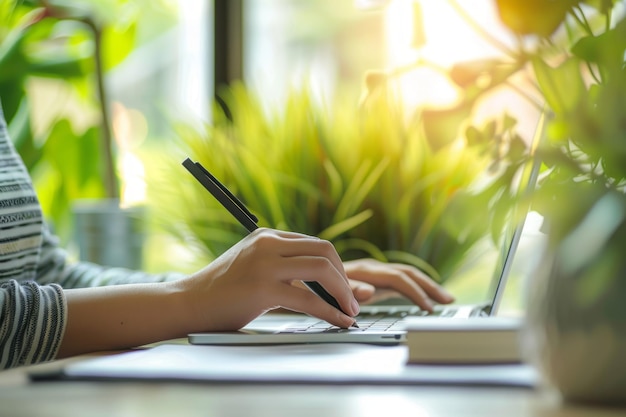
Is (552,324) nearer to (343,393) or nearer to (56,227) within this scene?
(343,393)

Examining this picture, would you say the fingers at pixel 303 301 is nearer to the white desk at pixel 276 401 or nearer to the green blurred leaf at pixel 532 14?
the white desk at pixel 276 401

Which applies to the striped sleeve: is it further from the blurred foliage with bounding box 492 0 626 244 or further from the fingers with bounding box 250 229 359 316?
the blurred foliage with bounding box 492 0 626 244

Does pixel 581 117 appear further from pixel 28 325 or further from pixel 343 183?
pixel 343 183

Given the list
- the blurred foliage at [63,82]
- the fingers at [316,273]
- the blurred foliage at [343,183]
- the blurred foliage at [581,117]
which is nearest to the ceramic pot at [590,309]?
the blurred foliage at [581,117]

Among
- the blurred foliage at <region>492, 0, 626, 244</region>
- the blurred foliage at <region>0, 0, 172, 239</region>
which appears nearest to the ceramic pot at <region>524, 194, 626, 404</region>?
the blurred foliage at <region>492, 0, 626, 244</region>

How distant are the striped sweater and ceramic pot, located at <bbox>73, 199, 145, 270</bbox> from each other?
19 centimetres

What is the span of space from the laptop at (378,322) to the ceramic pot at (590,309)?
4cm

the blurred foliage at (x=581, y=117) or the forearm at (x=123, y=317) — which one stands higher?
the blurred foliage at (x=581, y=117)

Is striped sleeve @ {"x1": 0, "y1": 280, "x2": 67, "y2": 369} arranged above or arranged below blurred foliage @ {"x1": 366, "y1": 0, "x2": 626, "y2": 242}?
below

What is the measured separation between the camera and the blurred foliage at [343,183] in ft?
3.71

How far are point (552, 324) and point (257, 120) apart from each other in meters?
0.86

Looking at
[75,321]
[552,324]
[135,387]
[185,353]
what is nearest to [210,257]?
[75,321]

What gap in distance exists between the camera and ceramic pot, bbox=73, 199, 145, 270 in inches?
52.5

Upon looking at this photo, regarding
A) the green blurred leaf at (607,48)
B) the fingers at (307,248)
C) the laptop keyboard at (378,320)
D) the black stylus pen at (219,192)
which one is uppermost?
the green blurred leaf at (607,48)
